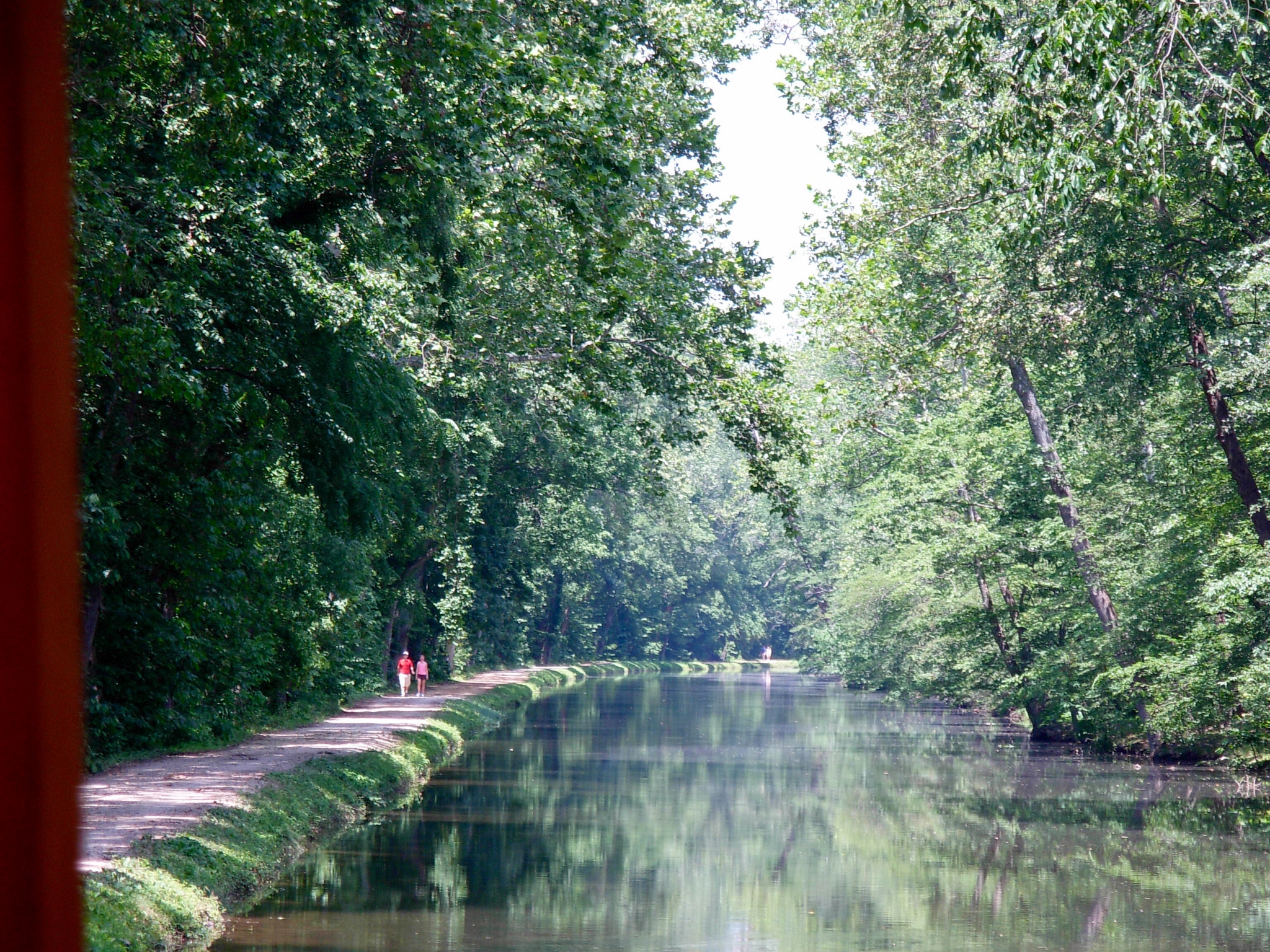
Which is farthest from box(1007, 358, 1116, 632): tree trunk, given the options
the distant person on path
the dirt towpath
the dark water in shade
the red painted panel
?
the red painted panel

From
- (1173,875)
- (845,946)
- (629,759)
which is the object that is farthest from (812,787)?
(845,946)

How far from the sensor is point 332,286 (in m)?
14.4

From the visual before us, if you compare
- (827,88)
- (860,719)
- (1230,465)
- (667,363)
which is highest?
(827,88)

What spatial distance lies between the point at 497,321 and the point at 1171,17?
583 inches

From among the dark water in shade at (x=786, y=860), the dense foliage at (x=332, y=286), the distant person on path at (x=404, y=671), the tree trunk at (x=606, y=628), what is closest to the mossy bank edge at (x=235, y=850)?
the dark water in shade at (x=786, y=860)

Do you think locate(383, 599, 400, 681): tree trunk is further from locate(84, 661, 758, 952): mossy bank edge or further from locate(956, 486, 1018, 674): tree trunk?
locate(956, 486, 1018, 674): tree trunk

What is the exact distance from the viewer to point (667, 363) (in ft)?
65.7

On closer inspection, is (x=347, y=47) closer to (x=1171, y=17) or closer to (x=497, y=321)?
(x=1171, y=17)

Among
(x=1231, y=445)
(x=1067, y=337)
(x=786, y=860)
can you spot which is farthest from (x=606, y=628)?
(x=786, y=860)

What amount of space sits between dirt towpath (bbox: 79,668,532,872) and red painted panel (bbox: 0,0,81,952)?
508 centimetres

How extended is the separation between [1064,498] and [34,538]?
3132 centimetres

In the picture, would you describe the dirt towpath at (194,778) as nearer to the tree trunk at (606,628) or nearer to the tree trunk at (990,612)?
the tree trunk at (990,612)

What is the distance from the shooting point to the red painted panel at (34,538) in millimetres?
875

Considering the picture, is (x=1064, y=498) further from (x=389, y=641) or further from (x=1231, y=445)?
(x=389, y=641)
